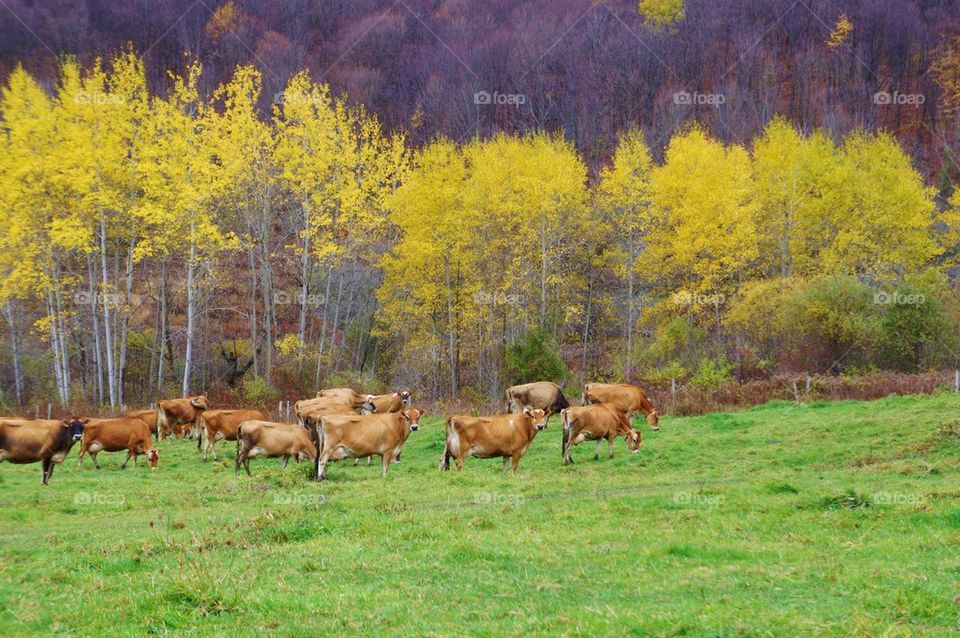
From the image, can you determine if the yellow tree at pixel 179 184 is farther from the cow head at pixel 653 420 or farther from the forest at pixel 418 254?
the cow head at pixel 653 420

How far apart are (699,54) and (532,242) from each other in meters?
53.3

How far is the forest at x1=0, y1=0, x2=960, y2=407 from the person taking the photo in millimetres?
31969

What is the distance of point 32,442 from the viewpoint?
1881 centimetres

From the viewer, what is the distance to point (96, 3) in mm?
79500

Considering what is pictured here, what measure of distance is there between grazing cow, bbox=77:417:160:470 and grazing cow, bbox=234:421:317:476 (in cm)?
283

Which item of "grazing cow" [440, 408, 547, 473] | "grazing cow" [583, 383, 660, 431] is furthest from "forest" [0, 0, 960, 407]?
"grazing cow" [440, 408, 547, 473]

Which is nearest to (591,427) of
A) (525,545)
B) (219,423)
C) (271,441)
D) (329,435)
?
(329,435)

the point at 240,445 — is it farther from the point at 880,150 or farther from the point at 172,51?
the point at 172,51

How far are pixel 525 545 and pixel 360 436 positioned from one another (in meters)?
9.23

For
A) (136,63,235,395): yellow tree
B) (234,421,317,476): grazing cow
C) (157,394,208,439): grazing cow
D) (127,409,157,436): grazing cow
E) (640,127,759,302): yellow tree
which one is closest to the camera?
(234,421,317,476): grazing cow

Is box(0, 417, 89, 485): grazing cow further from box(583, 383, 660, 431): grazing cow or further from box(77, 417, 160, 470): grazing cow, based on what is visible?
box(583, 383, 660, 431): grazing cow

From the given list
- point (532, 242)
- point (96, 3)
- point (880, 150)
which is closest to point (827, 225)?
point (880, 150)

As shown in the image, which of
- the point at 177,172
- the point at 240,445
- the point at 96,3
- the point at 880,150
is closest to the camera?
the point at 240,445

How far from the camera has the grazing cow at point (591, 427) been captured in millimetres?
19641
